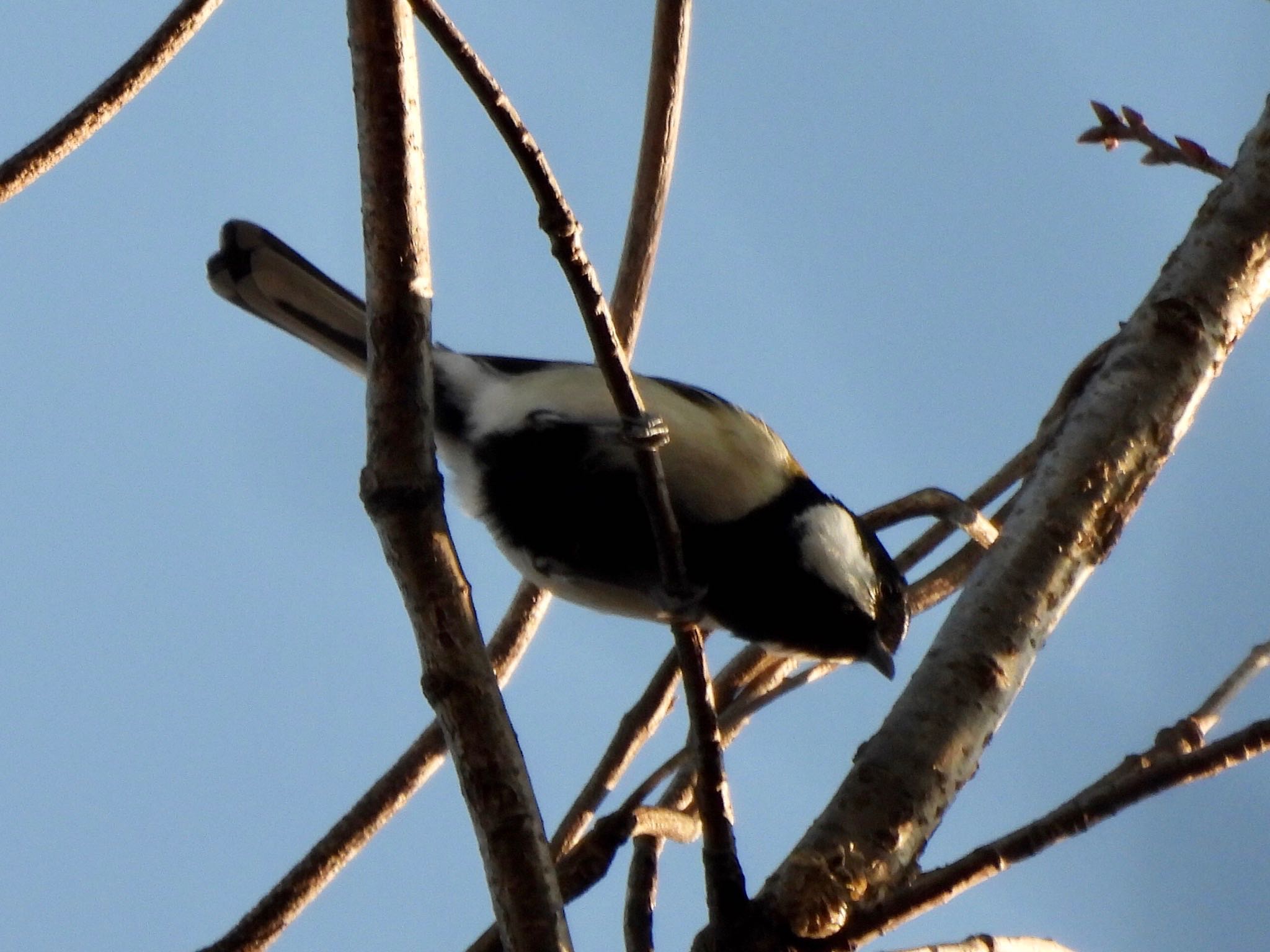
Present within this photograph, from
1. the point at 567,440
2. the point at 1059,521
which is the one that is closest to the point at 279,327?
the point at 567,440

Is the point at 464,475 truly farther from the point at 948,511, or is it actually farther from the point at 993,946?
the point at 993,946

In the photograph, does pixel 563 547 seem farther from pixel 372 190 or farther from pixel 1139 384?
pixel 372 190

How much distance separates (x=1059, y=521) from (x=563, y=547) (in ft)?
2.33

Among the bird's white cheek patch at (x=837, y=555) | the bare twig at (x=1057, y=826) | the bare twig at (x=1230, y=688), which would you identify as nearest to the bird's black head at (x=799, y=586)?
the bird's white cheek patch at (x=837, y=555)

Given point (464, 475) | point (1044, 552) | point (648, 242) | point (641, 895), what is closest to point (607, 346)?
point (641, 895)

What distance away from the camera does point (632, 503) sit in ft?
6.02

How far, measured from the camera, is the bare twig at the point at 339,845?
4.11 feet

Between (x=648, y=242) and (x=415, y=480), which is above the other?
(x=648, y=242)

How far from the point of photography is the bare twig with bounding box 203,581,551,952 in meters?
1.25

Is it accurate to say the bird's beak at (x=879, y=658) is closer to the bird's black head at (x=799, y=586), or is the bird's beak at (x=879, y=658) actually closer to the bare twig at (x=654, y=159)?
the bird's black head at (x=799, y=586)

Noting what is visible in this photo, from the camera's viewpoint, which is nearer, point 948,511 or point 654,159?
point 948,511

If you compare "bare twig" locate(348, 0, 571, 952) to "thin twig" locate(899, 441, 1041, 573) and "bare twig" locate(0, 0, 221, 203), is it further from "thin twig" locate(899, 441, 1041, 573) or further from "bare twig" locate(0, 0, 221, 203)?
"thin twig" locate(899, 441, 1041, 573)

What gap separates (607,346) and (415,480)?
186 millimetres

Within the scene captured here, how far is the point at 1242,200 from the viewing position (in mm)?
1564
